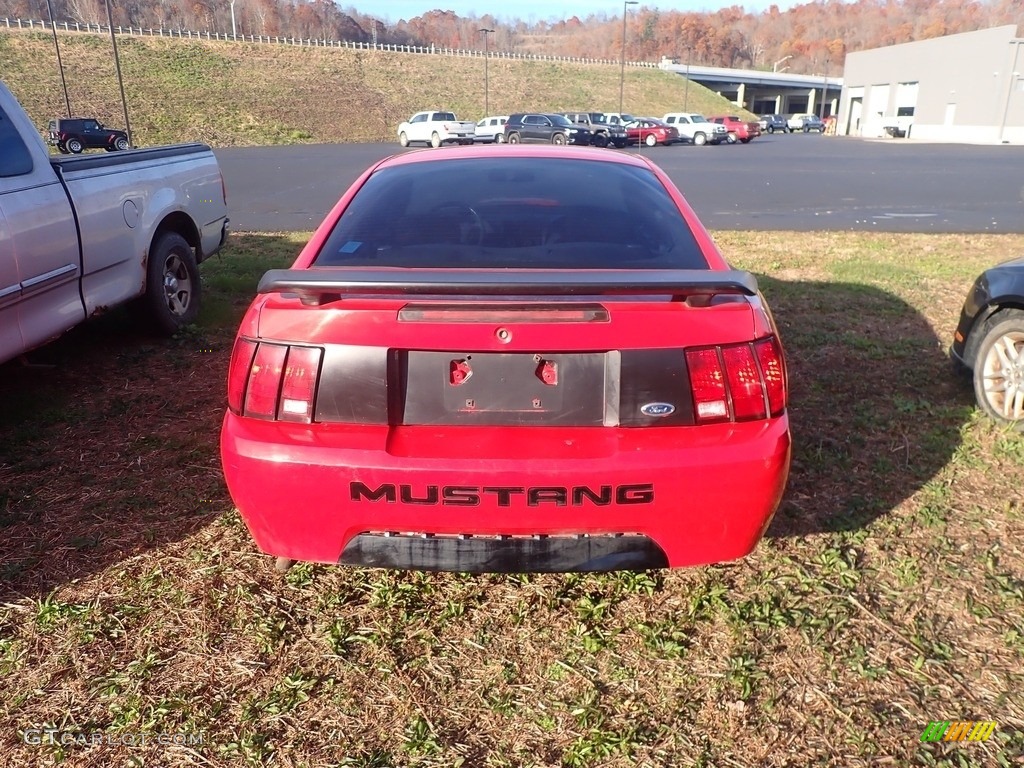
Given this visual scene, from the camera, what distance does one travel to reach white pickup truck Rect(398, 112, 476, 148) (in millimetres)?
37594

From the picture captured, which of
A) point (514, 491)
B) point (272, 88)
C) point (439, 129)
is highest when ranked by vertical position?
point (272, 88)

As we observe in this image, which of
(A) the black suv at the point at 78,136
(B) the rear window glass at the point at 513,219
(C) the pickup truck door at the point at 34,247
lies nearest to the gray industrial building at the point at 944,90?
(A) the black suv at the point at 78,136

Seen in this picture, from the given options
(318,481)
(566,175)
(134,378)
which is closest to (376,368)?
(318,481)

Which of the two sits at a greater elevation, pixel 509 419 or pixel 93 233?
pixel 93 233

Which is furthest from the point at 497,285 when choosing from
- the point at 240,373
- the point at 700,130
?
the point at 700,130

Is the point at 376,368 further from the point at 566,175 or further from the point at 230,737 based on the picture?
the point at 566,175

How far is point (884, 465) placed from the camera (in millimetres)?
3879

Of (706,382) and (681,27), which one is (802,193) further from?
(681,27)

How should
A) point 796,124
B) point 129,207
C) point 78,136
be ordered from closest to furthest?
1. point 129,207
2. point 78,136
3. point 796,124

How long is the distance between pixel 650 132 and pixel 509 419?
43156mm

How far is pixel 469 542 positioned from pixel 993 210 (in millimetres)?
14662

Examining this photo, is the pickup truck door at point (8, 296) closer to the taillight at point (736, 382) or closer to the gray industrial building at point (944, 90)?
the taillight at point (736, 382)

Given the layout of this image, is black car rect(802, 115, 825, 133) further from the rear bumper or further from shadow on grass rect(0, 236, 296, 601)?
the rear bumper

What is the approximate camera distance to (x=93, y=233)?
4773 mm
